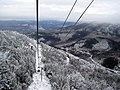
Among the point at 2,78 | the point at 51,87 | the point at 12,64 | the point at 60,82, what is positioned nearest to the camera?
the point at 2,78

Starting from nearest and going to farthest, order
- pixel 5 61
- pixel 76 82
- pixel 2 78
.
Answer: pixel 2 78
pixel 5 61
pixel 76 82

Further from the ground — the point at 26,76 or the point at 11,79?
the point at 11,79

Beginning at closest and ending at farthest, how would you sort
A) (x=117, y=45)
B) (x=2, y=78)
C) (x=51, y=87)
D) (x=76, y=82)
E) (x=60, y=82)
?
(x=2, y=78), (x=51, y=87), (x=60, y=82), (x=76, y=82), (x=117, y=45)

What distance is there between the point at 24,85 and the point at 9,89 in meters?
3.78

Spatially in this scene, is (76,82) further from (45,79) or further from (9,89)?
(9,89)

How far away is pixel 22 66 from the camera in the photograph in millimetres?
30516

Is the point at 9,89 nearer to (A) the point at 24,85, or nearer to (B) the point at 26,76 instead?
(A) the point at 24,85

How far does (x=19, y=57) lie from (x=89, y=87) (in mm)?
15448

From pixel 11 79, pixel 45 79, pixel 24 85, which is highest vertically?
pixel 11 79

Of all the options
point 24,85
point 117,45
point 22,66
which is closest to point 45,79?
point 22,66

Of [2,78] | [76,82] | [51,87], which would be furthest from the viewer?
[76,82]

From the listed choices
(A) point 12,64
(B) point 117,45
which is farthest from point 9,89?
(B) point 117,45

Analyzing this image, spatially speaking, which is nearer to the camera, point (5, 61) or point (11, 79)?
point (11, 79)

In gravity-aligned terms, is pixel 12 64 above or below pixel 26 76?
above
